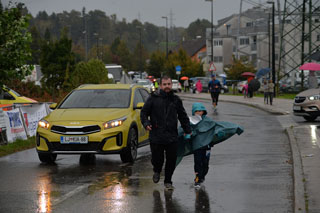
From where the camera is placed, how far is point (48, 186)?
33.3 feet

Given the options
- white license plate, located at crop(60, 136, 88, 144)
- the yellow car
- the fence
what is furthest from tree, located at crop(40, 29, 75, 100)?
white license plate, located at crop(60, 136, 88, 144)

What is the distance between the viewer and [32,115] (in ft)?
62.9

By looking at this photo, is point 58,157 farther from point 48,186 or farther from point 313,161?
point 313,161

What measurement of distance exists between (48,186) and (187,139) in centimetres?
219

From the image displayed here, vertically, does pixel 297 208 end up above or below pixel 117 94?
below

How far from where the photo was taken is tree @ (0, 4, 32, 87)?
16.3m

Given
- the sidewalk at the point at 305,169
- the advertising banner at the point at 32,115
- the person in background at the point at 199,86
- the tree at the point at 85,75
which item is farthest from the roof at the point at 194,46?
the sidewalk at the point at 305,169

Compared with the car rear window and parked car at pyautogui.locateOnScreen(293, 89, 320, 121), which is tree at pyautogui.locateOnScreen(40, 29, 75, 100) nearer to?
parked car at pyautogui.locateOnScreen(293, 89, 320, 121)

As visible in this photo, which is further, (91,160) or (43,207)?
(91,160)

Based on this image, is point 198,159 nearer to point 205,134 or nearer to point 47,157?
point 205,134

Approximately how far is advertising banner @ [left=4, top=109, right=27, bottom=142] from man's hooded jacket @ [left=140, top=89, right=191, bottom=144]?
8.30 meters

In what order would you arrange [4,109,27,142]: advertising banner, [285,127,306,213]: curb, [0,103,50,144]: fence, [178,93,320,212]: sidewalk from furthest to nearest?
[4,109,27,142]: advertising banner → [0,103,50,144]: fence → [178,93,320,212]: sidewalk → [285,127,306,213]: curb

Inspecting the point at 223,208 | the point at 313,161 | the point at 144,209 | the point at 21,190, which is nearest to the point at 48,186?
the point at 21,190

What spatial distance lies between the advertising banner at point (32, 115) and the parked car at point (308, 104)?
8973 millimetres
